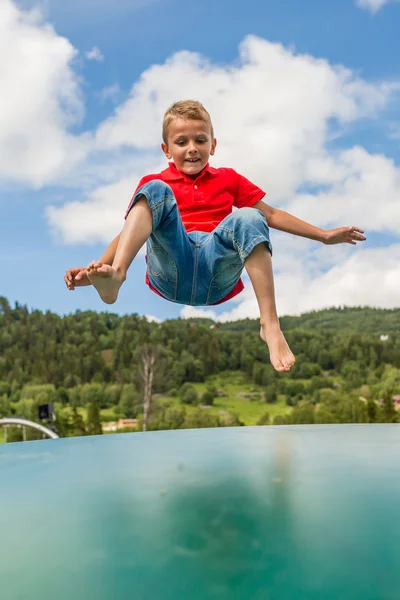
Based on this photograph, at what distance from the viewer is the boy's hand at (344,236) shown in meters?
2.57

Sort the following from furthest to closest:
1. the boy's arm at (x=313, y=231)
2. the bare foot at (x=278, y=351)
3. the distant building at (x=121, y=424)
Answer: the distant building at (x=121, y=424) < the boy's arm at (x=313, y=231) < the bare foot at (x=278, y=351)

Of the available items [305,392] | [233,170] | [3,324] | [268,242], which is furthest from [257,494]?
[3,324]

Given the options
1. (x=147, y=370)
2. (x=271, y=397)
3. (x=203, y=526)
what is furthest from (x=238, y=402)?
(x=203, y=526)

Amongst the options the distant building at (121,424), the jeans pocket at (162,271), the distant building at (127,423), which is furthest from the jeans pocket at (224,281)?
the distant building at (127,423)

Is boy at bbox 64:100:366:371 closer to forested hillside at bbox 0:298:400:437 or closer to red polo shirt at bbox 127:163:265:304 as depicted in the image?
red polo shirt at bbox 127:163:265:304

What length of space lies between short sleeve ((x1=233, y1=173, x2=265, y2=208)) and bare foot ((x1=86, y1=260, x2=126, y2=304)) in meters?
0.91

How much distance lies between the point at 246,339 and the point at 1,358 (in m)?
17.1

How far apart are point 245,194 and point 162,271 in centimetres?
57

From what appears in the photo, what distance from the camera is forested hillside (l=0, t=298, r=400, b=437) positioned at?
127 feet

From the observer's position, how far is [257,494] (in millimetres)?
1541

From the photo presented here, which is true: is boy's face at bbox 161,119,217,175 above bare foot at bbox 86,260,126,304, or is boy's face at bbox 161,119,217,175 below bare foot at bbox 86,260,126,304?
above

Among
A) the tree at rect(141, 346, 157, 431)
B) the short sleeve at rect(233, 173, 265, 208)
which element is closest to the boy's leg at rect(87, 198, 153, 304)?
the short sleeve at rect(233, 173, 265, 208)

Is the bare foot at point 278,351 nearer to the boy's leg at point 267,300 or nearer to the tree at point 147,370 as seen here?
the boy's leg at point 267,300

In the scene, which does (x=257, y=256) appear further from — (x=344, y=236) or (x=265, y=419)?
(x=265, y=419)
